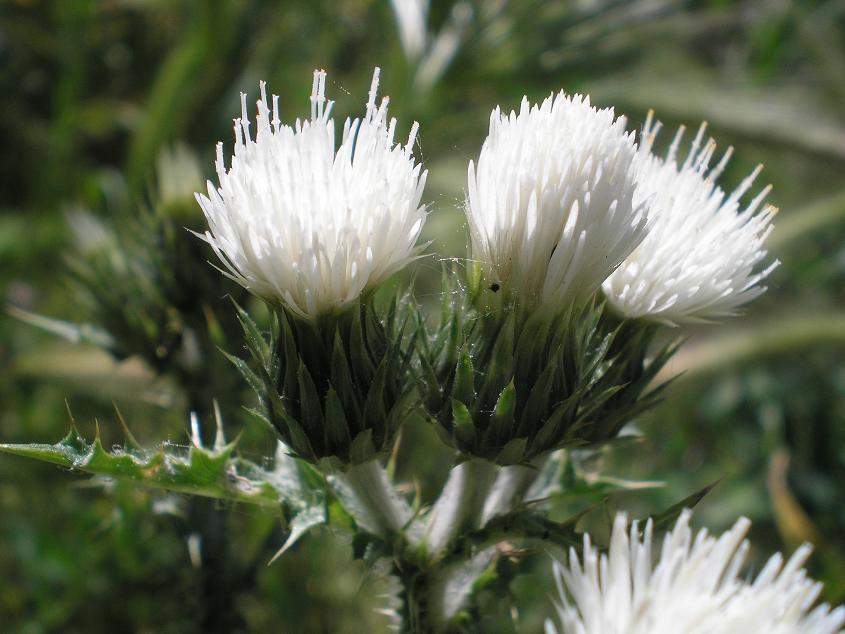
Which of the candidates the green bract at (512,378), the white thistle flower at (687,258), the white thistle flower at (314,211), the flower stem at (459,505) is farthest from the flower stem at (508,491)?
the white thistle flower at (314,211)

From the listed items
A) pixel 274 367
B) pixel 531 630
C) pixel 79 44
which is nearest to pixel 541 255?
pixel 274 367

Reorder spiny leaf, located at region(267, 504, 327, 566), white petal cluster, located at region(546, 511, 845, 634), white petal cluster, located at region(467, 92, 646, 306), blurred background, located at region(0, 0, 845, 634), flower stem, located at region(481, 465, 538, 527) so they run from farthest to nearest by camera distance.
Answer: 1. blurred background, located at region(0, 0, 845, 634)
2. flower stem, located at region(481, 465, 538, 527)
3. spiny leaf, located at region(267, 504, 327, 566)
4. white petal cluster, located at region(467, 92, 646, 306)
5. white petal cluster, located at region(546, 511, 845, 634)

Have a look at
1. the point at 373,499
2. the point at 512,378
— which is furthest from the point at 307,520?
the point at 512,378

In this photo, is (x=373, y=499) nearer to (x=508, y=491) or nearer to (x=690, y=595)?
(x=508, y=491)

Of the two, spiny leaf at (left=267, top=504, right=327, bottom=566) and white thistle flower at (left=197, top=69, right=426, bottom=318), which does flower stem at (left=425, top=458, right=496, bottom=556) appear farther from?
white thistle flower at (left=197, top=69, right=426, bottom=318)

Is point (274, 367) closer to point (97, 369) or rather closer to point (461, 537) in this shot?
point (461, 537)

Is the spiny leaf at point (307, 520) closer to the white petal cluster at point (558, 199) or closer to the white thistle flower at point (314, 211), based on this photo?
the white thistle flower at point (314, 211)

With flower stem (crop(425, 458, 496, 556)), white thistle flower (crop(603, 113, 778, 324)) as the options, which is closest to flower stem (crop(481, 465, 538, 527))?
flower stem (crop(425, 458, 496, 556))
